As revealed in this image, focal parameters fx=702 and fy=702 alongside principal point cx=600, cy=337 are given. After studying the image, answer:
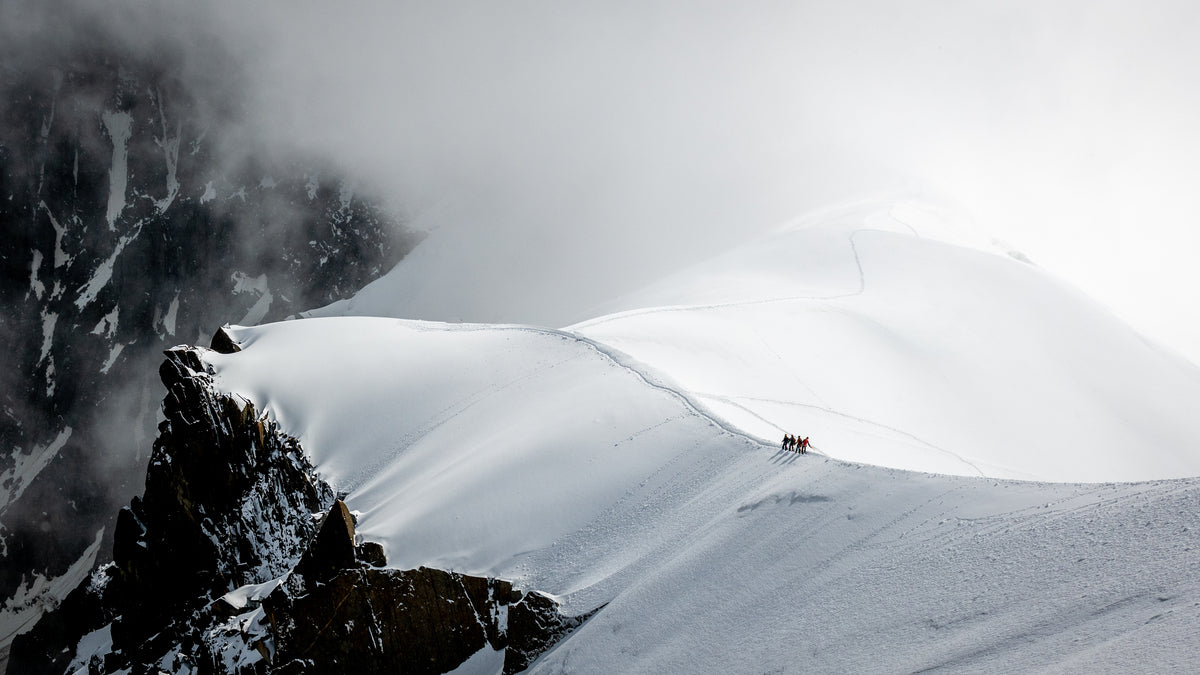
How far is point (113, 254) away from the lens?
142m

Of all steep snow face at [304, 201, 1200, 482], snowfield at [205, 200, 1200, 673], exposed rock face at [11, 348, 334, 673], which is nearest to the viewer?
snowfield at [205, 200, 1200, 673]

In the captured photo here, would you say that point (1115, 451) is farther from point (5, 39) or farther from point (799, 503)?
point (5, 39)

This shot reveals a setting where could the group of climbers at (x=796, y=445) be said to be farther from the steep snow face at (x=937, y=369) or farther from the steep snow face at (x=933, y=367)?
the steep snow face at (x=937, y=369)

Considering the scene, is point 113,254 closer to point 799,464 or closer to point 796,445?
point 796,445

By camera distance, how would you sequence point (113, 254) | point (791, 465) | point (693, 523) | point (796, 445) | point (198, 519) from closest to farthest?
1. point (693, 523)
2. point (791, 465)
3. point (796, 445)
4. point (198, 519)
5. point (113, 254)

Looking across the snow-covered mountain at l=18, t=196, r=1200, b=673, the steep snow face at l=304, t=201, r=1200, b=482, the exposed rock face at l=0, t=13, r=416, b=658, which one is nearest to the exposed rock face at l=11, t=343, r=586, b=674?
the snow-covered mountain at l=18, t=196, r=1200, b=673

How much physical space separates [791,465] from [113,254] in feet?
534

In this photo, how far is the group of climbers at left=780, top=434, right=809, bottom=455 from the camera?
1875 centimetres

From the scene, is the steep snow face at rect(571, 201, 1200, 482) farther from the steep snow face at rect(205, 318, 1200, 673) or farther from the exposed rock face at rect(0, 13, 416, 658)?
the exposed rock face at rect(0, 13, 416, 658)

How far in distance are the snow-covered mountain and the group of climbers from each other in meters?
0.47

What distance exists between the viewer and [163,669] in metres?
23.7

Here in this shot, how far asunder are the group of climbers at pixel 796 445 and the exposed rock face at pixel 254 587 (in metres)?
7.41

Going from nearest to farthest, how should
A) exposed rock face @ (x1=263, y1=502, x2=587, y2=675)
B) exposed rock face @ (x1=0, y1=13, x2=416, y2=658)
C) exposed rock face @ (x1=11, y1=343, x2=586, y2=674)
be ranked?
exposed rock face @ (x1=263, y1=502, x2=587, y2=675)
exposed rock face @ (x1=11, y1=343, x2=586, y2=674)
exposed rock face @ (x1=0, y1=13, x2=416, y2=658)

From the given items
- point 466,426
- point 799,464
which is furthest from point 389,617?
point 799,464
